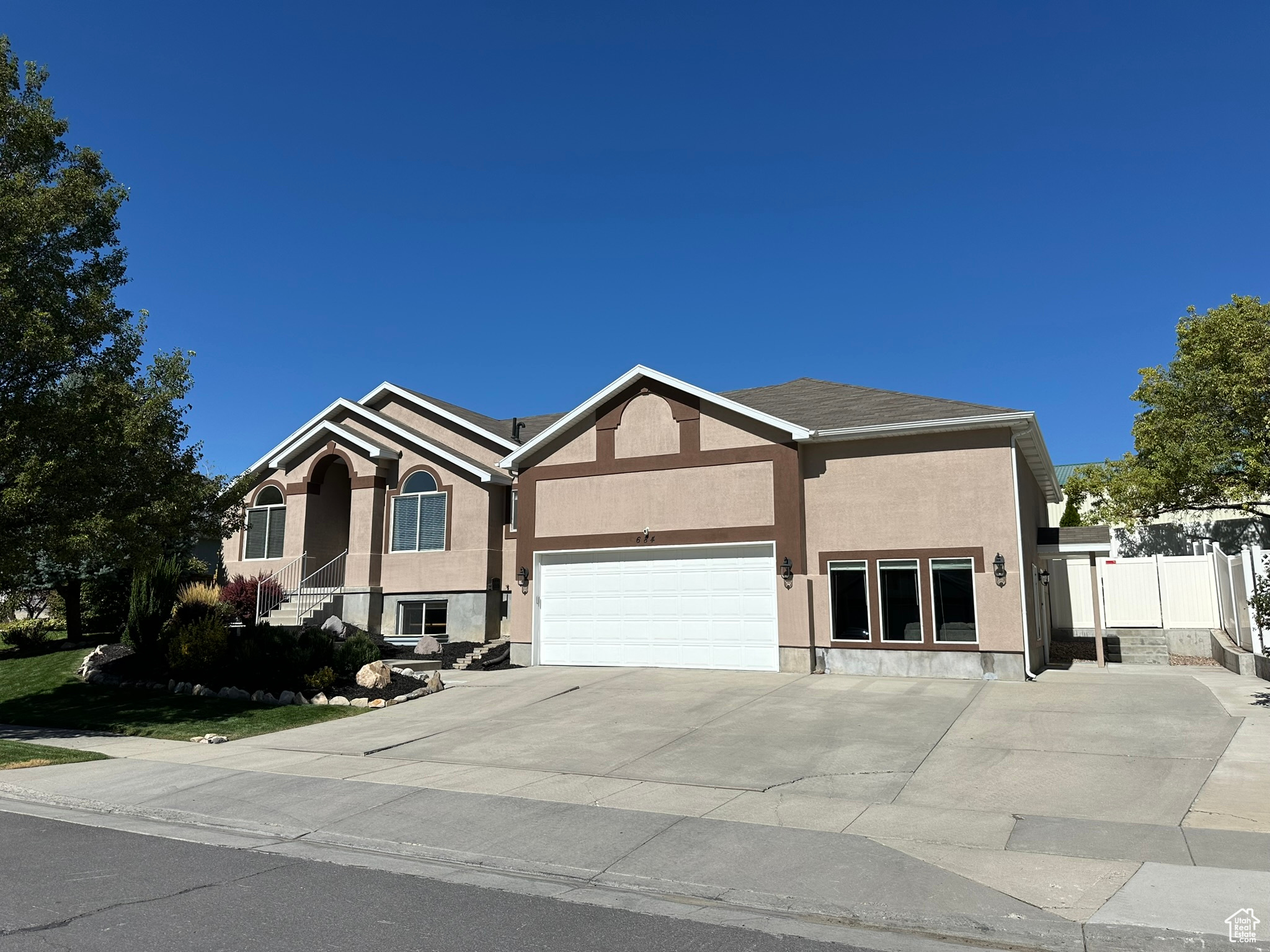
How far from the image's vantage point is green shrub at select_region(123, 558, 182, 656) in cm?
1969

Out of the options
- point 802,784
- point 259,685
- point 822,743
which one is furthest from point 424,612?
point 802,784

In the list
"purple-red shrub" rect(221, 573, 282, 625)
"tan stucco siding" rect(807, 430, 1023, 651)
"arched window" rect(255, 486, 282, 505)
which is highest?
"arched window" rect(255, 486, 282, 505)

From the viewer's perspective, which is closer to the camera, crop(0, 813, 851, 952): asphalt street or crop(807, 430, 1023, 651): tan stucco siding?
crop(0, 813, 851, 952): asphalt street

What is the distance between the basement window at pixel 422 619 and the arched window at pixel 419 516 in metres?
1.52

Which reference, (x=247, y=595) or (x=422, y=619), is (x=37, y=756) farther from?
(x=422, y=619)

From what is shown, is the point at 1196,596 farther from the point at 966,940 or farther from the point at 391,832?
the point at 391,832

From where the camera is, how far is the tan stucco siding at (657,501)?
18.3 meters

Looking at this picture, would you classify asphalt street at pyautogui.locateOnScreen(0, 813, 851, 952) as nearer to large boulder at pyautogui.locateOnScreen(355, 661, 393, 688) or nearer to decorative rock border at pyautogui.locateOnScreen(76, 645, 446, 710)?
decorative rock border at pyautogui.locateOnScreen(76, 645, 446, 710)

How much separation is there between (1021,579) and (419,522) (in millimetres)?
15557

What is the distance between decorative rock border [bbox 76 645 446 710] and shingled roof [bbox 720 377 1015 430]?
935cm

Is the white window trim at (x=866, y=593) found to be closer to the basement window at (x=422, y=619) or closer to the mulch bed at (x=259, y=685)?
the mulch bed at (x=259, y=685)

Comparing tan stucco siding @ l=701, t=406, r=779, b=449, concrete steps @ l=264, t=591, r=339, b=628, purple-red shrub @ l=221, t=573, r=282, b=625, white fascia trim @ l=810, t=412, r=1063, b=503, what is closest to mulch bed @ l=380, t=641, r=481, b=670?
concrete steps @ l=264, t=591, r=339, b=628

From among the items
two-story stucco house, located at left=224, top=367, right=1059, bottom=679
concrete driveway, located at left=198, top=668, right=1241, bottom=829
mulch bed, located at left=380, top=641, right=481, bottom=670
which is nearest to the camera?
concrete driveway, located at left=198, top=668, right=1241, bottom=829

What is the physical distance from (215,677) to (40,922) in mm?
13154
